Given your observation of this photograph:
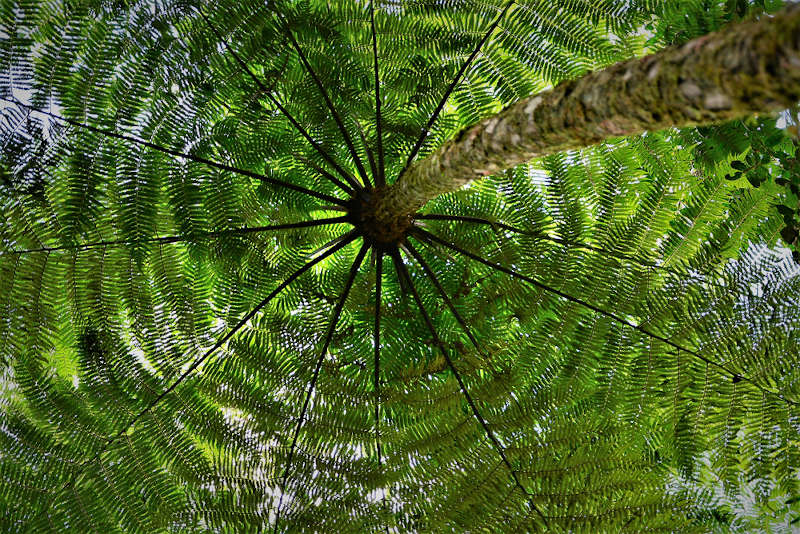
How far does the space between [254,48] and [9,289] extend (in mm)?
1264

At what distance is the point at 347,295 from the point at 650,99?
1.48m

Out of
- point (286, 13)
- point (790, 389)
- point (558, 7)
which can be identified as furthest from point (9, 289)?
point (790, 389)

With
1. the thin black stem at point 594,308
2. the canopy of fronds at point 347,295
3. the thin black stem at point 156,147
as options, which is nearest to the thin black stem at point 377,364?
the canopy of fronds at point 347,295

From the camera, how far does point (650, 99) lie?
891 millimetres

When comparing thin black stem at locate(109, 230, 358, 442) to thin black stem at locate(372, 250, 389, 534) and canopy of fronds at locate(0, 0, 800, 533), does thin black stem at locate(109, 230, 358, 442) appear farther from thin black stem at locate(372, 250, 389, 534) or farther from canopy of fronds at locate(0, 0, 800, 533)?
thin black stem at locate(372, 250, 389, 534)

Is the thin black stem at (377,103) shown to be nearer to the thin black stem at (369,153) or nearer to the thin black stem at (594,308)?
the thin black stem at (369,153)

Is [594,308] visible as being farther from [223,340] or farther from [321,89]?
[223,340]

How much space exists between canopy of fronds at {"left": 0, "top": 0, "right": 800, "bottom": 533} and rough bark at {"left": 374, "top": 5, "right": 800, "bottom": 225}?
29.5 inches

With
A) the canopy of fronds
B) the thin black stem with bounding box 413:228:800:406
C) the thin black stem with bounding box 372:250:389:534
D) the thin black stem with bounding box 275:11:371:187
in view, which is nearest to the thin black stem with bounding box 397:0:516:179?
the canopy of fronds

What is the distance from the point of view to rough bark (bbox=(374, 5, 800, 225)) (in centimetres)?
70

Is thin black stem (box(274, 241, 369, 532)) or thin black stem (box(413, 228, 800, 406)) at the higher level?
thin black stem (box(413, 228, 800, 406))

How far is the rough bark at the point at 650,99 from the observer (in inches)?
27.5

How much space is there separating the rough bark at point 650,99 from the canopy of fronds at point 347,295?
749mm

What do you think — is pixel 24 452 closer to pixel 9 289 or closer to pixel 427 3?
pixel 9 289
